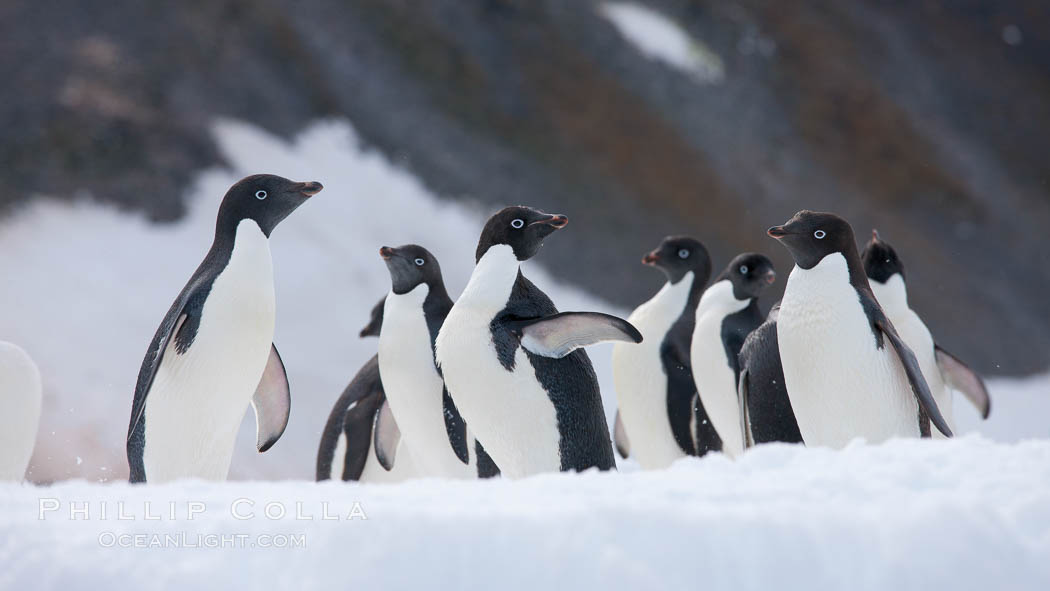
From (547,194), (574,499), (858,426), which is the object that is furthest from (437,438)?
(547,194)

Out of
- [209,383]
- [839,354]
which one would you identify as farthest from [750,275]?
[209,383]

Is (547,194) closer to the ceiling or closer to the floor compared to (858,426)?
closer to the ceiling

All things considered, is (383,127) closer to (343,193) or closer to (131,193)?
(343,193)

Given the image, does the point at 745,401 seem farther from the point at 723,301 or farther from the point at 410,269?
the point at 410,269

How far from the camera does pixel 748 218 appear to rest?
480 inches

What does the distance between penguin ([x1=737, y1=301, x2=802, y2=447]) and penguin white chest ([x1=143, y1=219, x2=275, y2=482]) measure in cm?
184

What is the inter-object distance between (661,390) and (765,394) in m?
0.81

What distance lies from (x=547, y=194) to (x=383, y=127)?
2179 mm

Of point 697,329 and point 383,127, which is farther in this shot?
point 383,127

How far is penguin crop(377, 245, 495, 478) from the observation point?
3.97m

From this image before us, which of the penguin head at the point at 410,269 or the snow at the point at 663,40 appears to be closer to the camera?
the penguin head at the point at 410,269

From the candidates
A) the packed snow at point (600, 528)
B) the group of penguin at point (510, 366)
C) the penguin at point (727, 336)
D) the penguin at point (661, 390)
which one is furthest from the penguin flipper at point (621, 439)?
the packed snow at point (600, 528)

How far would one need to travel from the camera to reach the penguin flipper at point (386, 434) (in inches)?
171

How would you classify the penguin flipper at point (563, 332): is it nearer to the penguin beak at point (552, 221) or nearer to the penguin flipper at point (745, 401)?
the penguin beak at point (552, 221)
